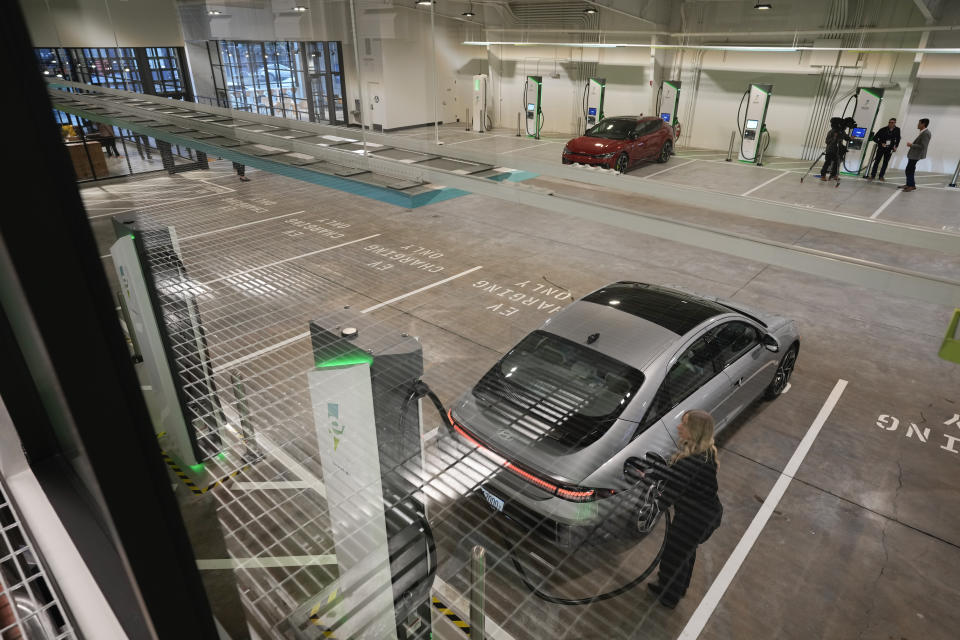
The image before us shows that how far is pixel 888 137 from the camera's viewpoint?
444 inches

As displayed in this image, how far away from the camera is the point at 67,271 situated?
1.58 ft

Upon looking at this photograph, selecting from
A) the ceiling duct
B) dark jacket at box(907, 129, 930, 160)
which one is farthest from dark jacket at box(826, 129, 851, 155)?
the ceiling duct

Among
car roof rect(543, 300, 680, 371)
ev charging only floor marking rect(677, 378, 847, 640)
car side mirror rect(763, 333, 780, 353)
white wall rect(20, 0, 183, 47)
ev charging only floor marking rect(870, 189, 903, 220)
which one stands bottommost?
ev charging only floor marking rect(677, 378, 847, 640)

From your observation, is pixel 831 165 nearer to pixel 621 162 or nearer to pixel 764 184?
pixel 764 184

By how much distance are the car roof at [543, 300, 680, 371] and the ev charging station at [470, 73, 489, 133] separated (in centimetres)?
1414

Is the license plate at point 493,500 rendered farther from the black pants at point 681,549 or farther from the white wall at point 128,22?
the white wall at point 128,22

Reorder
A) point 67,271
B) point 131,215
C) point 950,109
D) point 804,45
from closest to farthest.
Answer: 1. point 67,271
2. point 131,215
3. point 950,109
4. point 804,45

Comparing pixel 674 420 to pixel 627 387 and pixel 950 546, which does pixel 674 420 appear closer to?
pixel 627 387

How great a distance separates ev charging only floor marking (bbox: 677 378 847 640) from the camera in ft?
9.19

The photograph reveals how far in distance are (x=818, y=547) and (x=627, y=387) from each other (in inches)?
59.4

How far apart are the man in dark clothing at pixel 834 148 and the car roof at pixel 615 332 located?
1060cm

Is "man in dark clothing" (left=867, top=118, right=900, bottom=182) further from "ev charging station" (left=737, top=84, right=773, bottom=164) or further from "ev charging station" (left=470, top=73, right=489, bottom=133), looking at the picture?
"ev charging station" (left=470, top=73, right=489, bottom=133)

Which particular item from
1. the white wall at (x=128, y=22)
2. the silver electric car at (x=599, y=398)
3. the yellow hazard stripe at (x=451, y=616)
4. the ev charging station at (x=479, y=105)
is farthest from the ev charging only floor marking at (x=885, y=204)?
the white wall at (x=128, y=22)

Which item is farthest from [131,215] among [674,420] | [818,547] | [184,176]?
[184,176]
